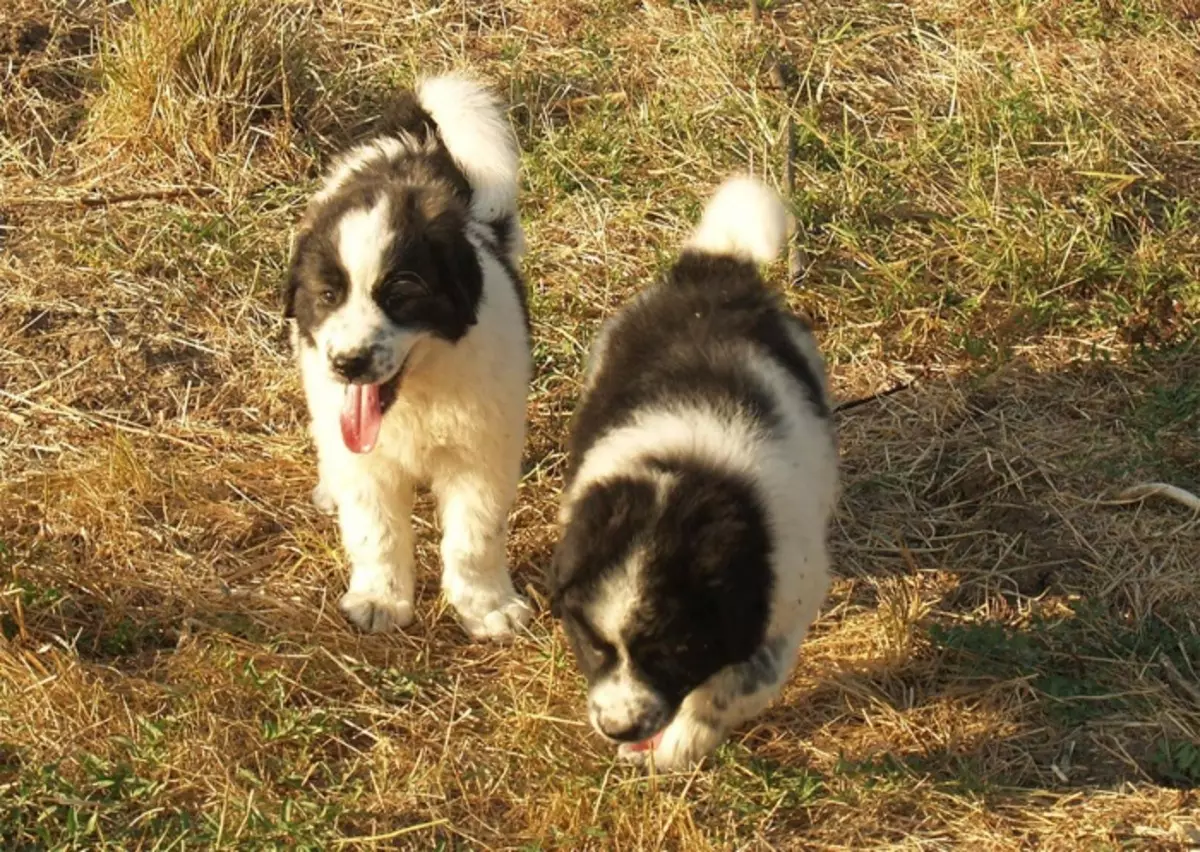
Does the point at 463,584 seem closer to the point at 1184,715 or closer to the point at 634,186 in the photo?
the point at 1184,715

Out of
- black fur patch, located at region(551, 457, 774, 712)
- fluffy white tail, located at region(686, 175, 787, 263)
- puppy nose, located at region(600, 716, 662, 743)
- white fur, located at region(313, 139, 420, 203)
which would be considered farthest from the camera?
white fur, located at region(313, 139, 420, 203)

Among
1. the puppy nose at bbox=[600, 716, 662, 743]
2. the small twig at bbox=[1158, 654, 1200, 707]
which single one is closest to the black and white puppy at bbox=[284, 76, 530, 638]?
the puppy nose at bbox=[600, 716, 662, 743]

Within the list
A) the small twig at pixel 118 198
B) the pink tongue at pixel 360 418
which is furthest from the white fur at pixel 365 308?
the small twig at pixel 118 198

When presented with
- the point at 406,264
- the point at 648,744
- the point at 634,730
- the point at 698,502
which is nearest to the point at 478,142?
the point at 406,264

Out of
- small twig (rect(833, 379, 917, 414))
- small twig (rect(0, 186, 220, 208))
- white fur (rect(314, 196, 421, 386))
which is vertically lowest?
small twig (rect(0, 186, 220, 208))

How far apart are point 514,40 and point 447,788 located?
4171mm

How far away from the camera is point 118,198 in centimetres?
624

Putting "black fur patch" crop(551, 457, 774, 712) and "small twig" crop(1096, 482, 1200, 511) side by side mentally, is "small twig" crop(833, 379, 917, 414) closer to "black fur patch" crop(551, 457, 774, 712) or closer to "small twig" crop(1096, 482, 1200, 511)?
"small twig" crop(1096, 482, 1200, 511)

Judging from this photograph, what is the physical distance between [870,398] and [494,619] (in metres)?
1.70

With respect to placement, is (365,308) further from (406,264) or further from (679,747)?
(679,747)

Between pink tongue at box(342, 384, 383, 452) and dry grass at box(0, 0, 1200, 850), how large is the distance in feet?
2.14

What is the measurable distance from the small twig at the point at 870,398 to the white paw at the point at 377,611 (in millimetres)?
1749

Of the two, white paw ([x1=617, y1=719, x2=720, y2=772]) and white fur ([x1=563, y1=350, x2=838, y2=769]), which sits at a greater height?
white fur ([x1=563, y1=350, x2=838, y2=769])

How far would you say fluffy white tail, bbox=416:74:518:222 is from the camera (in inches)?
185
